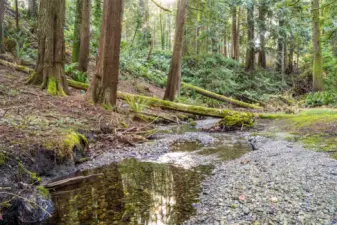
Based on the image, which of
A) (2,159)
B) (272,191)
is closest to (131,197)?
(2,159)

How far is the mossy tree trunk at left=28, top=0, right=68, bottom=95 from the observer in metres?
8.48

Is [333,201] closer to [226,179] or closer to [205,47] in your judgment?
[226,179]

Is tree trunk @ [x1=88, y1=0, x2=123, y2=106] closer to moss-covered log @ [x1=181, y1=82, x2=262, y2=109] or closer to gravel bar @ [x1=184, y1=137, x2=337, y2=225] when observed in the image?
gravel bar @ [x1=184, y1=137, x2=337, y2=225]

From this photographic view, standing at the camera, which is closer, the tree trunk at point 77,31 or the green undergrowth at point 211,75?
the tree trunk at point 77,31

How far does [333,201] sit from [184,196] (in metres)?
2.00

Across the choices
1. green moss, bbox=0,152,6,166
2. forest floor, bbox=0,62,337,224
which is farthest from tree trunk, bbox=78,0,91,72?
A: green moss, bbox=0,152,6,166

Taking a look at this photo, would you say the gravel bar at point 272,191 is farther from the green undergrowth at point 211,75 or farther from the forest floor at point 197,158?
the green undergrowth at point 211,75

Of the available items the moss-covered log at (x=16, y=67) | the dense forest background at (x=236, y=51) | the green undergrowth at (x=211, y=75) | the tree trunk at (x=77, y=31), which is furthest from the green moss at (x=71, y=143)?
the green undergrowth at (x=211, y=75)

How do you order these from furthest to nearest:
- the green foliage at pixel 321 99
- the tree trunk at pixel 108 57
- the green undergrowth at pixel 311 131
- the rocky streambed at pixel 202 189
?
1. the green foliage at pixel 321 99
2. the tree trunk at pixel 108 57
3. the green undergrowth at pixel 311 131
4. the rocky streambed at pixel 202 189

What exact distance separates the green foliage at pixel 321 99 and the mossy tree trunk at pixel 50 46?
12.6 metres

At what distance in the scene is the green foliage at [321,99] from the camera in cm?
1462

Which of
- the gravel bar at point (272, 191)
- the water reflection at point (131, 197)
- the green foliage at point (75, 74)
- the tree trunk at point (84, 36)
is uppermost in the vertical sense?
the tree trunk at point (84, 36)

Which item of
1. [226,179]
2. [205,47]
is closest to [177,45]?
[226,179]

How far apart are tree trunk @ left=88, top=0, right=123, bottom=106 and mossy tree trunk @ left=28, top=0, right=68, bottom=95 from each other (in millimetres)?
1077
